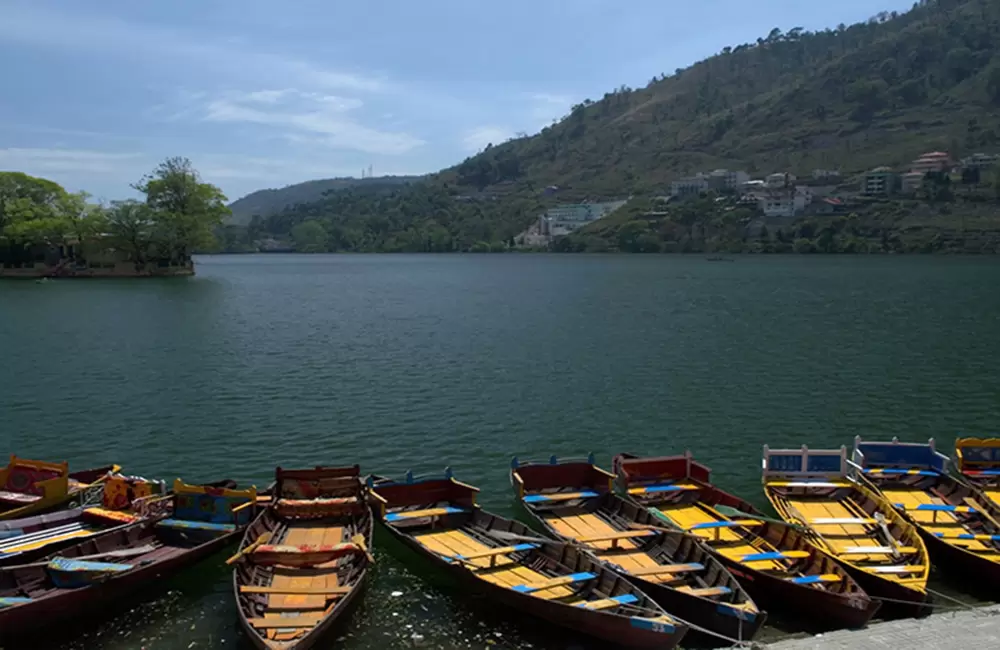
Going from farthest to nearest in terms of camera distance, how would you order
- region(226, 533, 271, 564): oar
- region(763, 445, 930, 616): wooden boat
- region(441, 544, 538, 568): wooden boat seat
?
region(441, 544, 538, 568): wooden boat seat, region(226, 533, 271, 564): oar, region(763, 445, 930, 616): wooden boat

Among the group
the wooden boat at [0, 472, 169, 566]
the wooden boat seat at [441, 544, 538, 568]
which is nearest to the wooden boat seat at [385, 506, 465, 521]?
the wooden boat seat at [441, 544, 538, 568]

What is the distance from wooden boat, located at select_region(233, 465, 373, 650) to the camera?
1582 centimetres

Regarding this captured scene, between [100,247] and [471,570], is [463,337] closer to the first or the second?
[471,570]

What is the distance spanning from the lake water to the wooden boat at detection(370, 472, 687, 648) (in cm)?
105

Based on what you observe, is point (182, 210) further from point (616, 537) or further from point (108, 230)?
point (616, 537)

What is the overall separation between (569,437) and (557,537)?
14780 mm

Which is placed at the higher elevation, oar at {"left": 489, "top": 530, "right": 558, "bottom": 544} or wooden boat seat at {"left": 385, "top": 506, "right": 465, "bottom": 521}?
oar at {"left": 489, "top": 530, "right": 558, "bottom": 544}

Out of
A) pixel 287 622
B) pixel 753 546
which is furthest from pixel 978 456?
pixel 287 622

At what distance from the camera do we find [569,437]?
115 ft

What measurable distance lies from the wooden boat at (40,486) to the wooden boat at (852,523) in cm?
2263

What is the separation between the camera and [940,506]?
21859mm

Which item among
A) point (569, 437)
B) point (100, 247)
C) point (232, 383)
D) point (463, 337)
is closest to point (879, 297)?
point (463, 337)

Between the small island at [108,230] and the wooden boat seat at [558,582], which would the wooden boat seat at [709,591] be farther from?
the small island at [108,230]

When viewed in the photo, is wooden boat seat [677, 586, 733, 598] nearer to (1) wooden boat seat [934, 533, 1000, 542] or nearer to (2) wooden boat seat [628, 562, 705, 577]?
(2) wooden boat seat [628, 562, 705, 577]
